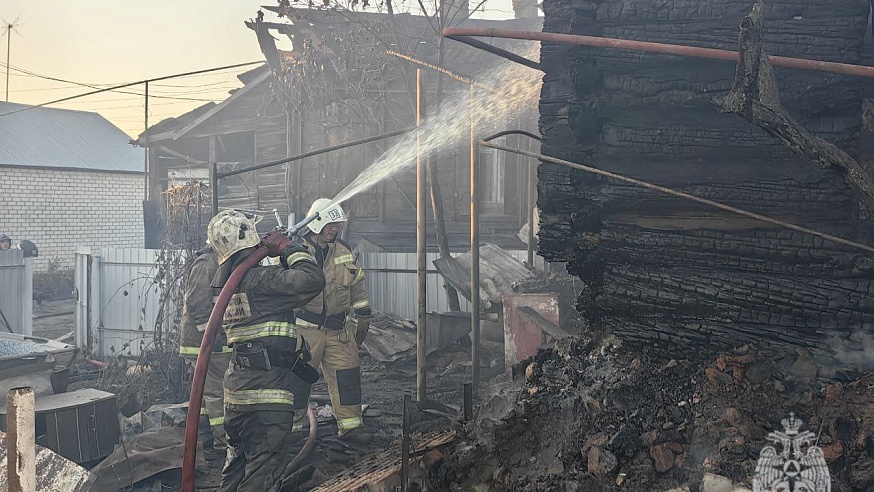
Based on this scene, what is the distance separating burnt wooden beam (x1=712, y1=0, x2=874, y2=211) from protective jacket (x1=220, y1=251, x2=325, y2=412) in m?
3.36

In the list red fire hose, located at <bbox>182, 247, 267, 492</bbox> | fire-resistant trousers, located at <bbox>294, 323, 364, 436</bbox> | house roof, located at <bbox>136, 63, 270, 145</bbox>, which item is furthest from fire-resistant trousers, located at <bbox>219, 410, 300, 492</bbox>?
house roof, located at <bbox>136, 63, 270, 145</bbox>

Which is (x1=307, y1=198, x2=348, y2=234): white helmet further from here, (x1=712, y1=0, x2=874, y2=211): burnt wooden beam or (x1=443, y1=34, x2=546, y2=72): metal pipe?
(x1=712, y1=0, x2=874, y2=211): burnt wooden beam

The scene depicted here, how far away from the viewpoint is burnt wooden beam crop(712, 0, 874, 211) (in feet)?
7.18

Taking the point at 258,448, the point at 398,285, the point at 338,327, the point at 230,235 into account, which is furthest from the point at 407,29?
the point at 258,448

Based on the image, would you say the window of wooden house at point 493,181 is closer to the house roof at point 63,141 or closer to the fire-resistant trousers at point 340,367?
the fire-resistant trousers at point 340,367

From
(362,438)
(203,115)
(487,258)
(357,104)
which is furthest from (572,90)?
(203,115)

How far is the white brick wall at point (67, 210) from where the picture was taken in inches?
929

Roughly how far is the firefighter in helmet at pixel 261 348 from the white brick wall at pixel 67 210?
868 inches

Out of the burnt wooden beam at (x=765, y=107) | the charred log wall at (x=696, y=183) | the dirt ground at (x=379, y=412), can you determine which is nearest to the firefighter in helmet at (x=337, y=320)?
the dirt ground at (x=379, y=412)

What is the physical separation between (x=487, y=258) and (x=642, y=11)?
Result: 6.65m

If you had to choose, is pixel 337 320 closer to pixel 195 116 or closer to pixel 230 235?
pixel 230 235

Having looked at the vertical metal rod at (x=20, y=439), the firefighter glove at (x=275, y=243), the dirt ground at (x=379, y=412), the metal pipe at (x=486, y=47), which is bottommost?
the dirt ground at (x=379, y=412)

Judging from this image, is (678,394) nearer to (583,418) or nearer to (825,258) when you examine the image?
(583,418)

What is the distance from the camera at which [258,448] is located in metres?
4.79
